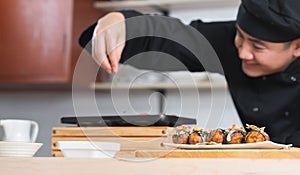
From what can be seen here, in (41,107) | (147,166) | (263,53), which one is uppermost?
(263,53)

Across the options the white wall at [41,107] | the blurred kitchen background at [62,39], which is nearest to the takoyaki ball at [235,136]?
the blurred kitchen background at [62,39]

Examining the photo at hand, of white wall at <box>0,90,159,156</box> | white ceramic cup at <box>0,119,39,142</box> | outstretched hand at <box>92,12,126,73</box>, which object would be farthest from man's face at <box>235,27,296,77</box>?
white wall at <box>0,90,159,156</box>

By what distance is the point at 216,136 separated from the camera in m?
0.85

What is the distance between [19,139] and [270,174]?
0.54 metres

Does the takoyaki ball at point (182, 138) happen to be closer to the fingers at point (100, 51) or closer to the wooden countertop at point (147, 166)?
the wooden countertop at point (147, 166)

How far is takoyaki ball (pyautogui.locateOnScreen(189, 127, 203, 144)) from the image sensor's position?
858 mm

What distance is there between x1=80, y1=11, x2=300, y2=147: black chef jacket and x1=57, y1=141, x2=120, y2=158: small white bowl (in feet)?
1.67

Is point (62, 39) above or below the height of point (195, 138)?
A: above

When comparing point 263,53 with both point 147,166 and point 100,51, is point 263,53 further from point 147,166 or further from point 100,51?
point 147,166

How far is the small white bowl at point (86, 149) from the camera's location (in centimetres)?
89

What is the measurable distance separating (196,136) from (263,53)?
0.63 meters

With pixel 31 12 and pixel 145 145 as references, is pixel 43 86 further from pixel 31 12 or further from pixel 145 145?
pixel 145 145

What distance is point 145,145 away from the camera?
0.91m

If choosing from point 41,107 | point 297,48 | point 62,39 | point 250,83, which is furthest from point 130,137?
point 41,107
